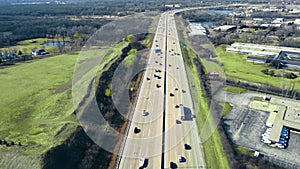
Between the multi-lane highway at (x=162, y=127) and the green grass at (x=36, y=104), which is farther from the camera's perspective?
the green grass at (x=36, y=104)

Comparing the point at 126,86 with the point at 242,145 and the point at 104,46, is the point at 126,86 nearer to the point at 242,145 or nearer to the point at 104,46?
the point at 242,145

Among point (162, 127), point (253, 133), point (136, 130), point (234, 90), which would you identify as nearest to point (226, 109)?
point (253, 133)

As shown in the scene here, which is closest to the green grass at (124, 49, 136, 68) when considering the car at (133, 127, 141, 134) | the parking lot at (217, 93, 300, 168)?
the parking lot at (217, 93, 300, 168)

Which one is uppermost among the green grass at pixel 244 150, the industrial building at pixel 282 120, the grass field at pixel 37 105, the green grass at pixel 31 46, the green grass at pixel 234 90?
the green grass at pixel 31 46

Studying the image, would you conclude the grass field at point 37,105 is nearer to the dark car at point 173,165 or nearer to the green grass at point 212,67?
the dark car at point 173,165

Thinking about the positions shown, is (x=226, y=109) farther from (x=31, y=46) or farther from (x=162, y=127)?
(x=31, y=46)

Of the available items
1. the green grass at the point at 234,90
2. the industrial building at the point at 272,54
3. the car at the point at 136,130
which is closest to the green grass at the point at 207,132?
the green grass at the point at 234,90

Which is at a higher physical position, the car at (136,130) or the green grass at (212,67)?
the green grass at (212,67)
